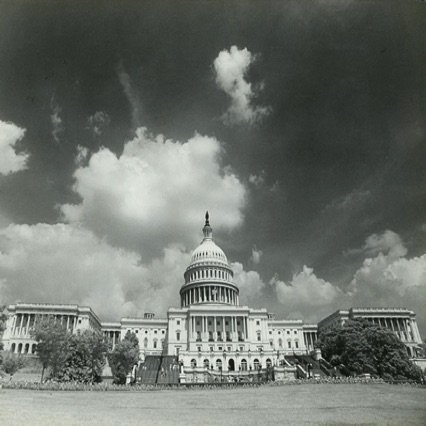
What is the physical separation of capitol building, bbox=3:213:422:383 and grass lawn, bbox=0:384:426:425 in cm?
4041

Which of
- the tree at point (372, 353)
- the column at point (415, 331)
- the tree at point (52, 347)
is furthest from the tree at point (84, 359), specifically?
the column at point (415, 331)

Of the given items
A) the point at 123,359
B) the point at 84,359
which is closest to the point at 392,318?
→ the point at 123,359

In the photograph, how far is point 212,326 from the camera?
4505 inches

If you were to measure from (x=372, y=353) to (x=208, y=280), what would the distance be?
6817 centimetres

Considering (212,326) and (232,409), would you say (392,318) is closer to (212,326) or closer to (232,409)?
(212,326)

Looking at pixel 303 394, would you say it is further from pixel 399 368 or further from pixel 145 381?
pixel 399 368

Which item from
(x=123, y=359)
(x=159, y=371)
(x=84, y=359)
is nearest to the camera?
(x=84, y=359)

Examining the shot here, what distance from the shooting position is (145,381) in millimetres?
58188

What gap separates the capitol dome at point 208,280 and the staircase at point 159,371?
4822 centimetres

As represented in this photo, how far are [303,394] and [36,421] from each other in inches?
1073

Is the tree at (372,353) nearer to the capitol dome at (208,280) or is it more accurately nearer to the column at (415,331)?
the capitol dome at (208,280)

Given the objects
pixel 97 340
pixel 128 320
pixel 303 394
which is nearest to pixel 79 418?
pixel 303 394

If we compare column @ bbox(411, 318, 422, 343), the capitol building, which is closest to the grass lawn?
the capitol building

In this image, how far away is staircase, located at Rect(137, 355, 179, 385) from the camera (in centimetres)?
5838
